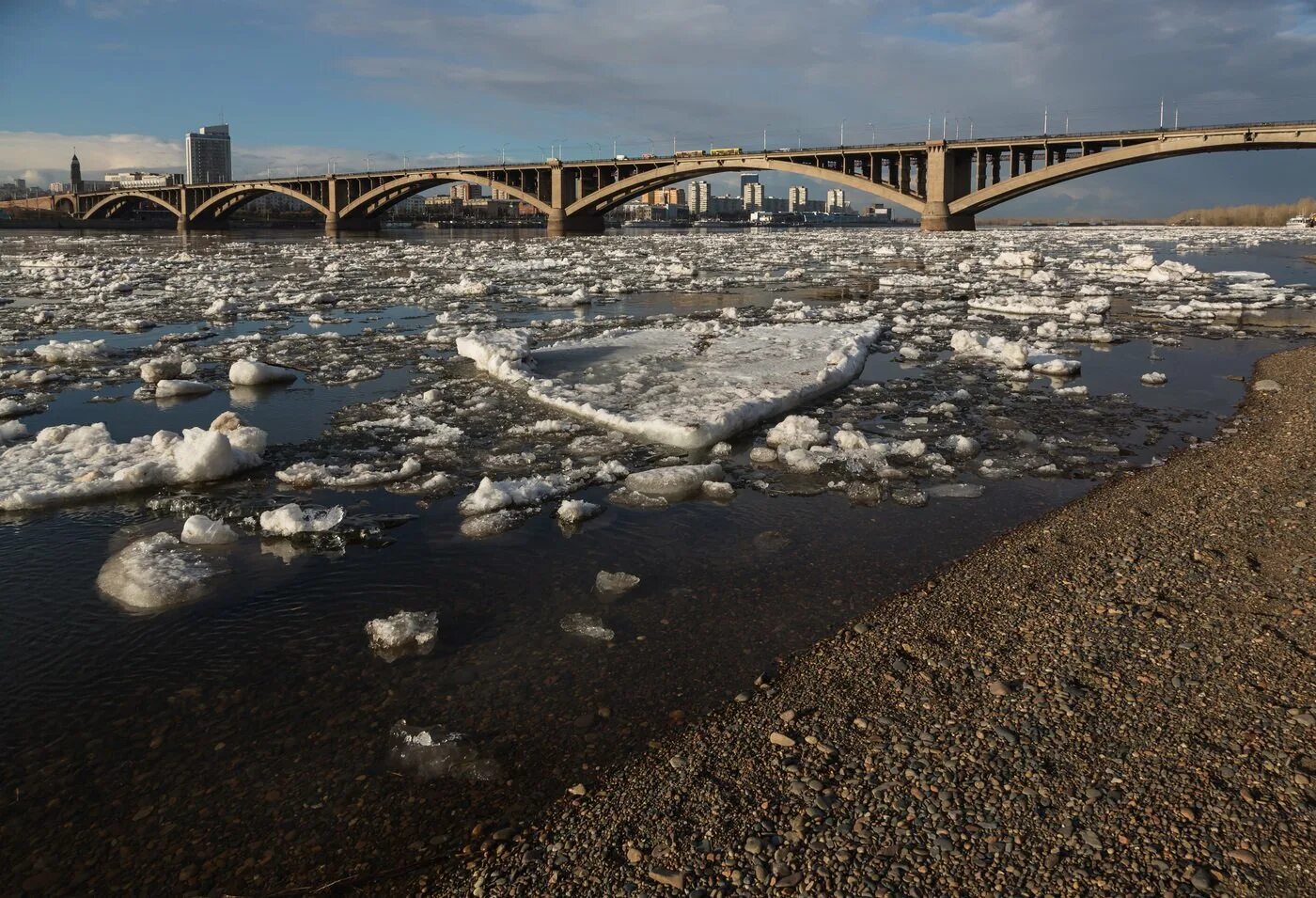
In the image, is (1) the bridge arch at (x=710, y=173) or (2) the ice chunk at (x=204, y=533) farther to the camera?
(1) the bridge arch at (x=710, y=173)


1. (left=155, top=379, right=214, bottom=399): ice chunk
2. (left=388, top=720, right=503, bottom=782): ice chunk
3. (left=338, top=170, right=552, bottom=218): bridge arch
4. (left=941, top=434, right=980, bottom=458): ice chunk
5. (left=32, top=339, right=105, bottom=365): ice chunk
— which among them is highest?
(left=338, top=170, right=552, bottom=218): bridge arch

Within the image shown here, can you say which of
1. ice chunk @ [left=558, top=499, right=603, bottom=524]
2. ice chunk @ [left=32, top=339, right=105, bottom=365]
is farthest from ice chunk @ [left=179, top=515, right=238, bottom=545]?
ice chunk @ [left=32, top=339, right=105, bottom=365]

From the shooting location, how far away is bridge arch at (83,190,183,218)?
288 ft

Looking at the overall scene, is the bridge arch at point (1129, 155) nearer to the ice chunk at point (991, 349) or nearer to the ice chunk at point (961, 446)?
the ice chunk at point (991, 349)

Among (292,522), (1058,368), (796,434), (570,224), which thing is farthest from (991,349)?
(570,224)

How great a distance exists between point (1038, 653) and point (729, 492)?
228cm

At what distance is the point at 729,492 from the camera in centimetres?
495

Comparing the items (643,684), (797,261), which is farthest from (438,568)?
(797,261)

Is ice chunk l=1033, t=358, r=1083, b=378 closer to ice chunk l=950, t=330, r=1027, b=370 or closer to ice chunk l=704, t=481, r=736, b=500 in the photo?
ice chunk l=950, t=330, r=1027, b=370

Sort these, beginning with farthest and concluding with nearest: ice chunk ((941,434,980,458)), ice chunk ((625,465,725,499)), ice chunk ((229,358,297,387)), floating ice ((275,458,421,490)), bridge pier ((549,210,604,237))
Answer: bridge pier ((549,210,604,237)) → ice chunk ((229,358,297,387)) → ice chunk ((941,434,980,458)) → floating ice ((275,458,421,490)) → ice chunk ((625,465,725,499))

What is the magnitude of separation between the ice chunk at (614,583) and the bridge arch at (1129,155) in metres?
56.4

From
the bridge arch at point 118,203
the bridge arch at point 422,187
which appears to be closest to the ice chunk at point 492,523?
Answer: the bridge arch at point 422,187

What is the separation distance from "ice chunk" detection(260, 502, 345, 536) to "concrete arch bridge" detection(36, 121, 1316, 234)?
56.6 m

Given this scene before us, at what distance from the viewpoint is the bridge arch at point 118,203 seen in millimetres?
87719
